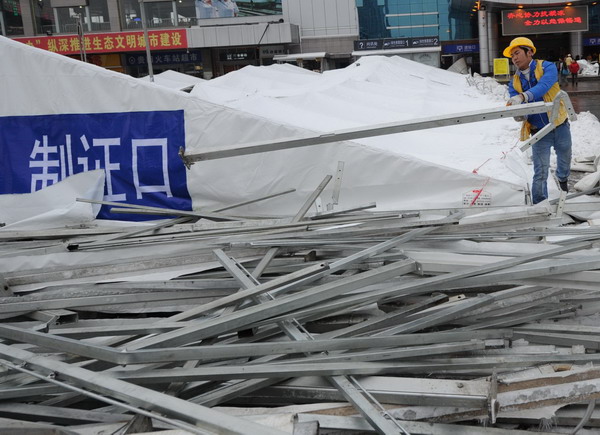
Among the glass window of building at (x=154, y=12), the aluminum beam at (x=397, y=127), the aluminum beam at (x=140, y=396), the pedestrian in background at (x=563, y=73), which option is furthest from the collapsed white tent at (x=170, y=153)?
the glass window of building at (x=154, y=12)

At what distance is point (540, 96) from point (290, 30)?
125 feet

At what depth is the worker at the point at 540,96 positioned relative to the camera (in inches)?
222

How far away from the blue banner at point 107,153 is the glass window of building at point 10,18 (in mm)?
42096

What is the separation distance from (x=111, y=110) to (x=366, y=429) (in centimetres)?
439

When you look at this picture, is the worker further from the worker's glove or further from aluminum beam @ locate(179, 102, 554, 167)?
aluminum beam @ locate(179, 102, 554, 167)

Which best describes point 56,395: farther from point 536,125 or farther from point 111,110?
point 536,125

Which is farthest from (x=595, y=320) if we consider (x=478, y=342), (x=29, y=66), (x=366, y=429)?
(x=29, y=66)

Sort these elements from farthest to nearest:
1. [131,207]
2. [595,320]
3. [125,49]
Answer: [125,49] < [131,207] < [595,320]

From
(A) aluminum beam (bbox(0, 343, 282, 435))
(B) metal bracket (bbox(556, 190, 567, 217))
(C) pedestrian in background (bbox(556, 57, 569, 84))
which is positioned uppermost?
(B) metal bracket (bbox(556, 190, 567, 217))

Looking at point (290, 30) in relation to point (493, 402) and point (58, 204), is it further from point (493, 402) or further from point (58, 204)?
point (493, 402)

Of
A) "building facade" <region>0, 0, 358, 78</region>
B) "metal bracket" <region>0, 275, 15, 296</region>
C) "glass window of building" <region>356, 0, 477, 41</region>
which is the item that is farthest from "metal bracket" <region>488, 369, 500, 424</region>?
"glass window of building" <region>356, 0, 477, 41</region>

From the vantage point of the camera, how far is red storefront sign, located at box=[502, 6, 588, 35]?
1646 inches

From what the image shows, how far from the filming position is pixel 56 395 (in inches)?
110

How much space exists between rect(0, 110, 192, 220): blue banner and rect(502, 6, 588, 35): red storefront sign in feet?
133
